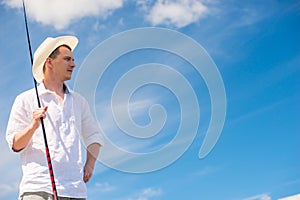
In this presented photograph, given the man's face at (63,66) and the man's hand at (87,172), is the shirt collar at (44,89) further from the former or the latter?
the man's hand at (87,172)

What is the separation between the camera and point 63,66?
4535mm

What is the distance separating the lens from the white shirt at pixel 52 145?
4.12 meters

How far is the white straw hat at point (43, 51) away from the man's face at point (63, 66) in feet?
0.28

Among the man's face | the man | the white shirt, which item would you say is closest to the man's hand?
the man

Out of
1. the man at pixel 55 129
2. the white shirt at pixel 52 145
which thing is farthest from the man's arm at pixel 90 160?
the white shirt at pixel 52 145

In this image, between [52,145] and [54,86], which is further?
[54,86]

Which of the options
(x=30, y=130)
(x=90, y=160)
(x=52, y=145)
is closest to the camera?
(x=30, y=130)

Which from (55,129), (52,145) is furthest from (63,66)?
(52,145)

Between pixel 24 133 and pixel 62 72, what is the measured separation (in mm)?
767

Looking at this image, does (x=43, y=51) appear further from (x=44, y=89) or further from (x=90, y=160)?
(x=90, y=160)

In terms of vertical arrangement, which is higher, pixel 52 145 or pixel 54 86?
pixel 54 86

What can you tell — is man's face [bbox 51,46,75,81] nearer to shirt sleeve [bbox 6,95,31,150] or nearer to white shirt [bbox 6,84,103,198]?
white shirt [bbox 6,84,103,198]

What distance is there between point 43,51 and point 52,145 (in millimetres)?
931

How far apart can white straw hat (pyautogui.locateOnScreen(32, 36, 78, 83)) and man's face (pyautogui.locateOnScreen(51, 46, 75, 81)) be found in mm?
85
